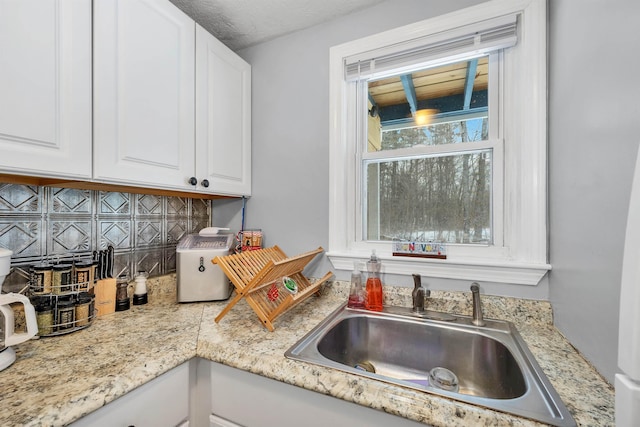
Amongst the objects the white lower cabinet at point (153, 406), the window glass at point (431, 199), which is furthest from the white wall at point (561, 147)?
the white lower cabinet at point (153, 406)

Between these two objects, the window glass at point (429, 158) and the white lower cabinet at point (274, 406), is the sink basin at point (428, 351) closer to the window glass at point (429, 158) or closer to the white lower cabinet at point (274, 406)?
the white lower cabinet at point (274, 406)

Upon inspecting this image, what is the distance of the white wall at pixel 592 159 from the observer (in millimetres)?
625

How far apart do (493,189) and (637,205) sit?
0.91 m

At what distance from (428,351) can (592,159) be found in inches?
32.2

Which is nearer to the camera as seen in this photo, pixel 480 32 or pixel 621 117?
pixel 621 117

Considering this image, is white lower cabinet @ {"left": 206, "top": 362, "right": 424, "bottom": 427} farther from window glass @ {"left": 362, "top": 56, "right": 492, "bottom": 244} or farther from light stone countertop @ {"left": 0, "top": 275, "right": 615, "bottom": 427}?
window glass @ {"left": 362, "top": 56, "right": 492, "bottom": 244}

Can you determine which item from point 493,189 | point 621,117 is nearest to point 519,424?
point 621,117

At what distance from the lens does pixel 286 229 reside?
1541mm

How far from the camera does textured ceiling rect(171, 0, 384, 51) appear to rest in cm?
132

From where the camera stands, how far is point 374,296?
121 cm

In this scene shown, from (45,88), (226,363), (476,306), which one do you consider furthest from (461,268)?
(45,88)

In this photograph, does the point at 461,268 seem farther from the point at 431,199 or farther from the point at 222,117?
the point at 222,117

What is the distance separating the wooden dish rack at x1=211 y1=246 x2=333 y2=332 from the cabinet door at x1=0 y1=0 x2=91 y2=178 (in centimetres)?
58

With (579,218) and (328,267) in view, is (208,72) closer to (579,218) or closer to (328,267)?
(328,267)
